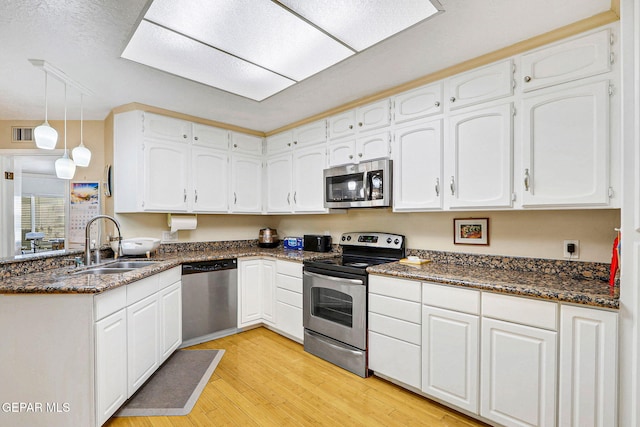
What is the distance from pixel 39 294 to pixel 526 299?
8.93 ft

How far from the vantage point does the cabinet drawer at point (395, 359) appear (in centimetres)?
206

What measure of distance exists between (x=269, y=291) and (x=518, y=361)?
238 centimetres

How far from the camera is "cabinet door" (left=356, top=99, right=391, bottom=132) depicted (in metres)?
2.64

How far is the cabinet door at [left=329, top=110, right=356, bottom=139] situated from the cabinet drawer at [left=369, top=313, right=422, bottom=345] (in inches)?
69.2

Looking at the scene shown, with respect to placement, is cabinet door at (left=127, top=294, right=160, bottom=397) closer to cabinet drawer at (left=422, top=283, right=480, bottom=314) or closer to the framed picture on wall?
cabinet drawer at (left=422, top=283, right=480, bottom=314)

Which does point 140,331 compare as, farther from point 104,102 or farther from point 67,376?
point 104,102

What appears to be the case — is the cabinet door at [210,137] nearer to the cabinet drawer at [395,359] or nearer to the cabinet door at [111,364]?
the cabinet door at [111,364]

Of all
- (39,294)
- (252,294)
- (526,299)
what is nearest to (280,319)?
(252,294)

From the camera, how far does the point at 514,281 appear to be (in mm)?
1764

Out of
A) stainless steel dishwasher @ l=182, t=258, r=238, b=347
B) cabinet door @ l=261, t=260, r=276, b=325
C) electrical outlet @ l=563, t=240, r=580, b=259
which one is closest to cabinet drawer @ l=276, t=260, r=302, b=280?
cabinet door @ l=261, t=260, r=276, b=325

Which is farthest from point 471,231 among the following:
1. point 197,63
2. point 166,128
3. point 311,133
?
point 166,128

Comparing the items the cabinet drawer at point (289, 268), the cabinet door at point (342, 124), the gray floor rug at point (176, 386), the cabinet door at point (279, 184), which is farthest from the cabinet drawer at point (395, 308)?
the cabinet door at point (279, 184)

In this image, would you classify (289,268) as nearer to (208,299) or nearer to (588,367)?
(208,299)

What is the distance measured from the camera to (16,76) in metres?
2.36
